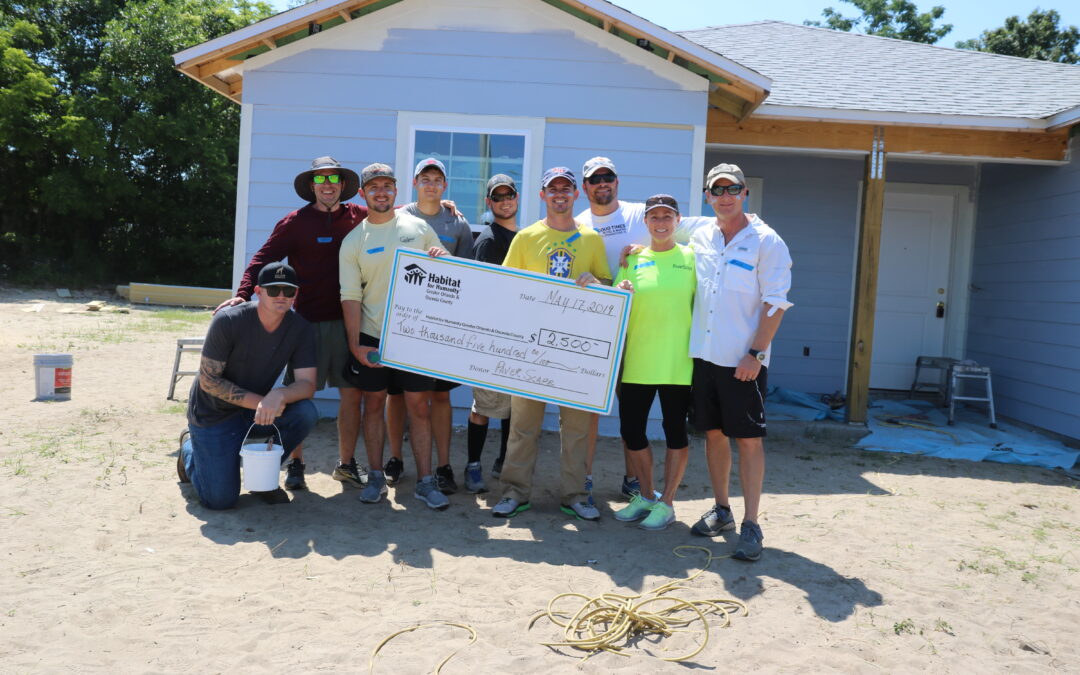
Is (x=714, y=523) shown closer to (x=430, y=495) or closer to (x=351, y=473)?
(x=430, y=495)

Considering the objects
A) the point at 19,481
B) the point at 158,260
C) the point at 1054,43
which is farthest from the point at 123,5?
the point at 1054,43

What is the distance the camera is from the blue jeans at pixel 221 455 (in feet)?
14.8

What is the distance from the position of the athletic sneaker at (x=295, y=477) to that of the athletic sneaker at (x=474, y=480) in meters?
1.06

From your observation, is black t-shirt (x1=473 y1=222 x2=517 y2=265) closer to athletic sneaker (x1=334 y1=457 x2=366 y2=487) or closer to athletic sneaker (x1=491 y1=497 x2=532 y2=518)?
athletic sneaker (x1=491 y1=497 x2=532 y2=518)

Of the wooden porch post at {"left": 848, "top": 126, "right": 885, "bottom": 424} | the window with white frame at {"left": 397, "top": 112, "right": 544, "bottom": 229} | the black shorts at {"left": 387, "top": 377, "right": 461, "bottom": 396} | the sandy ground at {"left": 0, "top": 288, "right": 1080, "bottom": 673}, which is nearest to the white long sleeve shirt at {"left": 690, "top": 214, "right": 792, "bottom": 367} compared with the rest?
the sandy ground at {"left": 0, "top": 288, "right": 1080, "bottom": 673}

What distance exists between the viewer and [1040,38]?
2692cm

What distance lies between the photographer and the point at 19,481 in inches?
191

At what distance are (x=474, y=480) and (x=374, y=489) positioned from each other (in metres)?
0.70

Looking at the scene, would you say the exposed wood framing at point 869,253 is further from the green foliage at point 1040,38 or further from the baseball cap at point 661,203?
the green foliage at point 1040,38

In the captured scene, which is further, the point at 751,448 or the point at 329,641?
the point at 751,448

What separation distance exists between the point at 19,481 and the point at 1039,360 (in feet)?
28.8

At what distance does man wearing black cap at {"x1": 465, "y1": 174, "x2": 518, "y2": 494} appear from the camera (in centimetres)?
487

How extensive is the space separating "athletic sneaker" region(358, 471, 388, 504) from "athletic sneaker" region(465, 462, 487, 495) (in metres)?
0.57

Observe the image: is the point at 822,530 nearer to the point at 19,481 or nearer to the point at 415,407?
the point at 415,407
